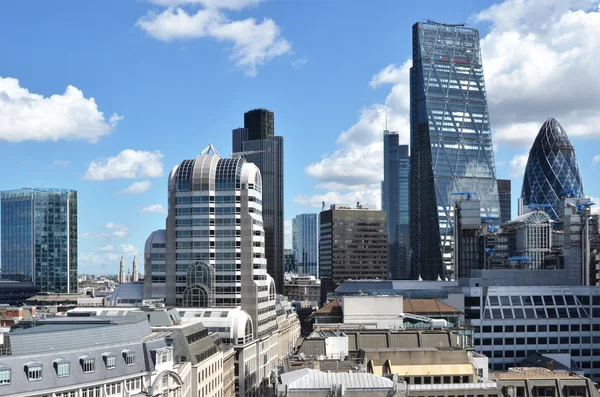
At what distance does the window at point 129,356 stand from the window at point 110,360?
177 centimetres

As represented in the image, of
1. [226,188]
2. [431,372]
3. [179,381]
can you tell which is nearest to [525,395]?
[431,372]

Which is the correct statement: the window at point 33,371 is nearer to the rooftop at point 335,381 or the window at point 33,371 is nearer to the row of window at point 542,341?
the rooftop at point 335,381

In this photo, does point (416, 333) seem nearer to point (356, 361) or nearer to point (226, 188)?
point (356, 361)

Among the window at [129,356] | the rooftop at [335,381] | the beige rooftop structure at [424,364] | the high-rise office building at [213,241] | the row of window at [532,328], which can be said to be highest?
the high-rise office building at [213,241]

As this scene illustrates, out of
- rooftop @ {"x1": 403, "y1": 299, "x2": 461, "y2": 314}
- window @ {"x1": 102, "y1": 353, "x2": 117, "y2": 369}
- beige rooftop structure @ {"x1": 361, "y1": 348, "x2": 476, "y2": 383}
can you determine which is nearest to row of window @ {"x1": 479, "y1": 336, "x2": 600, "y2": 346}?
rooftop @ {"x1": 403, "y1": 299, "x2": 461, "y2": 314}

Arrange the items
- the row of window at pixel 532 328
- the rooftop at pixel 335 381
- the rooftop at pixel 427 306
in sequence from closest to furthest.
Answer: the rooftop at pixel 335 381
the row of window at pixel 532 328
the rooftop at pixel 427 306

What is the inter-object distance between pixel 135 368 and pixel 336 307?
305ft

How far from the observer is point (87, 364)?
89.1 m

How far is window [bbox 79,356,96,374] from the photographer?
88625 mm

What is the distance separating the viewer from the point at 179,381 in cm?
9850

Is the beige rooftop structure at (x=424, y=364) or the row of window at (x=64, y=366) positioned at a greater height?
the row of window at (x=64, y=366)

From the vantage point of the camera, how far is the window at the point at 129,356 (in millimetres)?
94125

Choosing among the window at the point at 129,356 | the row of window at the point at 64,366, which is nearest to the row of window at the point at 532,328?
the window at the point at 129,356

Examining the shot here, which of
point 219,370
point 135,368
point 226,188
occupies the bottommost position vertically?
point 219,370
